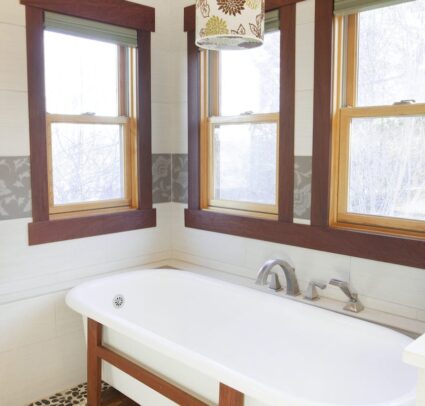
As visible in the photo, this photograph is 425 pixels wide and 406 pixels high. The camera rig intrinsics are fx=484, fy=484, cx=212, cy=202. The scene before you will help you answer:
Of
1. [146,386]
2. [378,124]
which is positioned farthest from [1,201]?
[378,124]

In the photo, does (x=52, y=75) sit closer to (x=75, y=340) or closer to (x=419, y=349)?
(x=75, y=340)

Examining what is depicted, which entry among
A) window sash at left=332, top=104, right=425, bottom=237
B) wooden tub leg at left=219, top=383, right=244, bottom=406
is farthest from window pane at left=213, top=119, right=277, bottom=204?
wooden tub leg at left=219, top=383, right=244, bottom=406

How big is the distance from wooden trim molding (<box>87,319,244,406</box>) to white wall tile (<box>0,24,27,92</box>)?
1.29 metres

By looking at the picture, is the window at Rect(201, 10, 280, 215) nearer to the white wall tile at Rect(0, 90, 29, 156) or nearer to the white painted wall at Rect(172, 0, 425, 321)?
the white painted wall at Rect(172, 0, 425, 321)

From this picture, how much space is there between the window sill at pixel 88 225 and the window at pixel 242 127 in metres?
0.44

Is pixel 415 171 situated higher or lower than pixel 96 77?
lower

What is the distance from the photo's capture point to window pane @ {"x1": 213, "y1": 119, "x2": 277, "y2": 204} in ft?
9.50

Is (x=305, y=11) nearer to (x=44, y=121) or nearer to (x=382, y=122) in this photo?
(x=382, y=122)

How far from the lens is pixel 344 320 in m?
2.20

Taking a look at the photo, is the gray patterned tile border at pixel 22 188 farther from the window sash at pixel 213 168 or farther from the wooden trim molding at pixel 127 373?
the wooden trim molding at pixel 127 373

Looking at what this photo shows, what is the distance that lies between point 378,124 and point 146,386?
1.67 meters

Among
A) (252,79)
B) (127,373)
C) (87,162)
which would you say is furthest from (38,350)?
(252,79)

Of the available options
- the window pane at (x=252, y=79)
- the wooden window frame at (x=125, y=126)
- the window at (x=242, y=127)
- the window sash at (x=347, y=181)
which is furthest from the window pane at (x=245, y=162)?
the wooden window frame at (x=125, y=126)

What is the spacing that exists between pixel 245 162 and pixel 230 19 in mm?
1389
